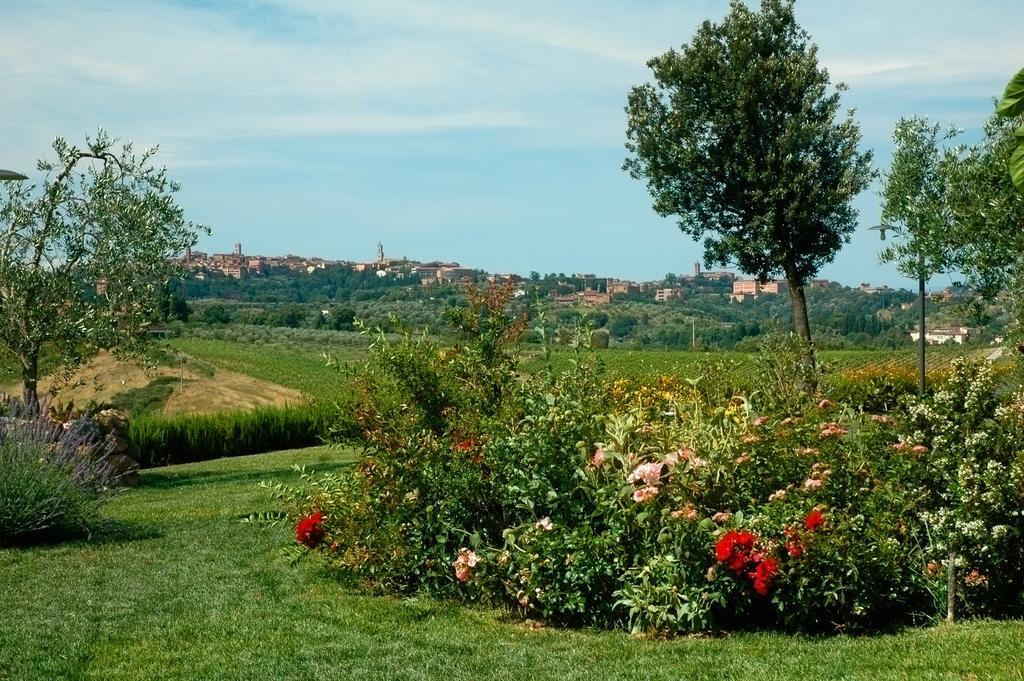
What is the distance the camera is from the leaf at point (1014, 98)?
1.89 m

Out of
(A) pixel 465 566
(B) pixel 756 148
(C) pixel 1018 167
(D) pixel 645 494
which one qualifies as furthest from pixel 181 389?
(C) pixel 1018 167

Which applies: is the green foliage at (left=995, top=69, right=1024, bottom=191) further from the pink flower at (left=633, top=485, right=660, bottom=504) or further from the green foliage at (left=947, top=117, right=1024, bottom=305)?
the green foliage at (left=947, top=117, right=1024, bottom=305)

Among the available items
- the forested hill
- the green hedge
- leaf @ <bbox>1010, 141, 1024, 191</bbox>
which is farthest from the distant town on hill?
leaf @ <bbox>1010, 141, 1024, 191</bbox>

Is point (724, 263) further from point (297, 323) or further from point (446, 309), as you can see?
point (297, 323)

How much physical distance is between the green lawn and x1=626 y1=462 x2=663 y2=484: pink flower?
90cm

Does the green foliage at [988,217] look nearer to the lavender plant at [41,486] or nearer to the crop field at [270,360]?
the lavender plant at [41,486]

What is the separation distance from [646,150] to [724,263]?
280 centimetres

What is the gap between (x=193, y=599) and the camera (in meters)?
7.52

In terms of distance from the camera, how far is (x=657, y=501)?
6.52 meters

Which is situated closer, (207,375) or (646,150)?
(646,150)

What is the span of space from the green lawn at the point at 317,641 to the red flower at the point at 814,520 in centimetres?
59

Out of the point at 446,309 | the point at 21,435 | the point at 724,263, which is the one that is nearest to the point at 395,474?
the point at 446,309

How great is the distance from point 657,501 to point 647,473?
21 cm

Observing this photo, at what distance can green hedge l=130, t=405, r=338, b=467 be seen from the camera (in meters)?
24.4
